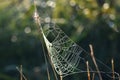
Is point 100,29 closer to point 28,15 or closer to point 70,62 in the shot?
point 28,15

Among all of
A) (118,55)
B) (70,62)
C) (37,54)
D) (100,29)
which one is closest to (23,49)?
(37,54)

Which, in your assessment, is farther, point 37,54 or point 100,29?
point 37,54

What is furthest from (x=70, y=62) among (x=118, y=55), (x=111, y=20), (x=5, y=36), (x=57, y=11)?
(x=5, y=36)

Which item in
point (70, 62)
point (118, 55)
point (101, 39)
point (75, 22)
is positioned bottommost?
point (70, 62)

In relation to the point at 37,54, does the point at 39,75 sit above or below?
below

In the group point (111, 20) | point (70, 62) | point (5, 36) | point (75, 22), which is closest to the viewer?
point (70, 62)

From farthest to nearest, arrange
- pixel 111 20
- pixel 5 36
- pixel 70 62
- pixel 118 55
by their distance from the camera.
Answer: pixel 5 36, pixel 111 20, pixel 118 55, pixel 70 62
